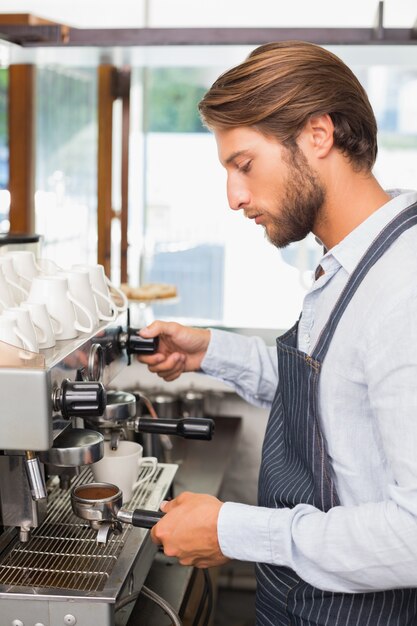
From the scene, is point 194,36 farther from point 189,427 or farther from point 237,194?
point 189,427

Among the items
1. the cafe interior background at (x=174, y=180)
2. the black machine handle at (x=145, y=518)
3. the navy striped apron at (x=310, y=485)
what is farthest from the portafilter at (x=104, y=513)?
the cafe interior background at (x=174, y=180)

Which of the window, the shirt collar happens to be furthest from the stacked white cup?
the window

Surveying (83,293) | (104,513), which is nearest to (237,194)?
(83,293)

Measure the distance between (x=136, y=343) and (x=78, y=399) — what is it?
42 centimetres

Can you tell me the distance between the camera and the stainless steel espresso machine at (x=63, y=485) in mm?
984

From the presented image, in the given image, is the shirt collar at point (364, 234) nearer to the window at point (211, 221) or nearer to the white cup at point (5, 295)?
the white cup at point (5, 295)

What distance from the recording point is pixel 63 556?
1215mm

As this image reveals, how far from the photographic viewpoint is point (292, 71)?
3.87 ft

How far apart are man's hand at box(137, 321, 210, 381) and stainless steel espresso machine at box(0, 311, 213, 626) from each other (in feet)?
0.58

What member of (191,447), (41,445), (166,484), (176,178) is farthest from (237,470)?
(41,445)

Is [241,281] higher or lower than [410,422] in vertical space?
lower

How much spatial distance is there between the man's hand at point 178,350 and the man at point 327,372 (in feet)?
1.09

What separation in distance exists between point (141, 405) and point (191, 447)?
7.2 inches

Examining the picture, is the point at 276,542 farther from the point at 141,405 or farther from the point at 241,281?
the point at 241,281
